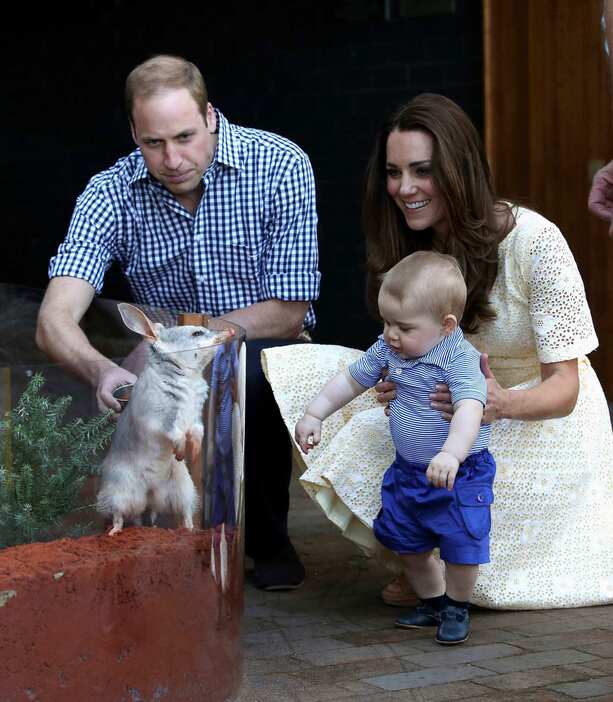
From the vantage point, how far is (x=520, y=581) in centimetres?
360

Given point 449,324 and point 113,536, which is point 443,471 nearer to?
point 449,324

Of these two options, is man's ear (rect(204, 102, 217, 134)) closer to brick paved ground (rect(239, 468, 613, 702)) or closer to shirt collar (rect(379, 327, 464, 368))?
shirt collar (rect(379, 327, 464, 368))

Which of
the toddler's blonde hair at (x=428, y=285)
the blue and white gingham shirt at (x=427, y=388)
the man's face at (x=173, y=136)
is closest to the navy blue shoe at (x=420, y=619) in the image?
the blue and white gingham shirt at (x=427, y=388)

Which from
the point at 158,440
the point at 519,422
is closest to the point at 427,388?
the point at 519,422

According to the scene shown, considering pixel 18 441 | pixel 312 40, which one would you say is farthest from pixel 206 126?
pixel 312 40

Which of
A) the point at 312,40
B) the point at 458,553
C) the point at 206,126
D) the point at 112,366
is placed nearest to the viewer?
the point at 112,366

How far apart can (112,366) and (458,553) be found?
1011 millimetres

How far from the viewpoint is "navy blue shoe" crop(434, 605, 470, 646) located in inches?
130

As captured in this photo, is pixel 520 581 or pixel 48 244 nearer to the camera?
pixel 520 581

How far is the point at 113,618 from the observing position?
254 cm

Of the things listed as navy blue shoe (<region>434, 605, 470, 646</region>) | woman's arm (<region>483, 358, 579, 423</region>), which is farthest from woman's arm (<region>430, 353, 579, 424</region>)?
navy blue shoe (<region>434, 605, 470, 646</region>)

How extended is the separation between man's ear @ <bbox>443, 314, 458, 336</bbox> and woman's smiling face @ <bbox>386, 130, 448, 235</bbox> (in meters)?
0.44

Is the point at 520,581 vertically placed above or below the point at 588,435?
below

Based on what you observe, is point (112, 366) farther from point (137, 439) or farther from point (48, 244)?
point (48, 244)
